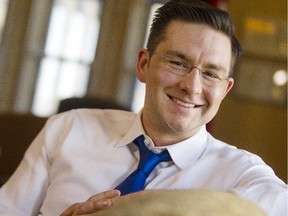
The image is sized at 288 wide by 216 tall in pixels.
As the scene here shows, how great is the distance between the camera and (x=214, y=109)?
1537 mm

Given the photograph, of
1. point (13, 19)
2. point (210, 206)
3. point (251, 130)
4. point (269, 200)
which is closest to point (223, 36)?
point (269, 200)

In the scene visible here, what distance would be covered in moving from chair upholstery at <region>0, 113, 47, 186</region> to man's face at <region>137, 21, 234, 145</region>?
1363 millimetres

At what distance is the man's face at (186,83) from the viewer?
1474 millimetres

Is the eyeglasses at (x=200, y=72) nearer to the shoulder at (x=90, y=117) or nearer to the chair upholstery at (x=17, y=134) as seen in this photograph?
the shoulder at (x=90, y=117)

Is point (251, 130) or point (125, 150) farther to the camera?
point (251, 130)

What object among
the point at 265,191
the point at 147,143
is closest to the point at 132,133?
the point at 147,143

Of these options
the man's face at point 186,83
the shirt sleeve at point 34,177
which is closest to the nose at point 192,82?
the man's face at point 186,83

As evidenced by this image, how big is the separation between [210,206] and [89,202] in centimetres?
34

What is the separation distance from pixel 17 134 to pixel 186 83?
156 cm

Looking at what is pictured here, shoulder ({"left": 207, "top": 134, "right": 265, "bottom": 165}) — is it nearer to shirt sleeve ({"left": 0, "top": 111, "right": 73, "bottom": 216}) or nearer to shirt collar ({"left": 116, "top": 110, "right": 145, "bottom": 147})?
shirt collar ({"left": 116, "top": 110, "right": 145, "bottom": 147})

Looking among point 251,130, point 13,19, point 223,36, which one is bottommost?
point 251,130

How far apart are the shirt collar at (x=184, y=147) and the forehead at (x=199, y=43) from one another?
204mm

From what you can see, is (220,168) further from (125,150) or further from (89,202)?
(89,202)

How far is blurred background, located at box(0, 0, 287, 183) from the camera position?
234 inches
